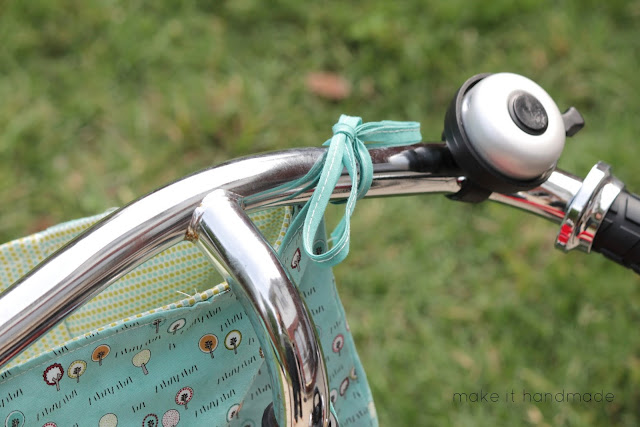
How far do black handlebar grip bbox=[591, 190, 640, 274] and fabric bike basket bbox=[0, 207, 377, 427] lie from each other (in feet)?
0.89

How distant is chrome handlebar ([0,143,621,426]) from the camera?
1.39 feet

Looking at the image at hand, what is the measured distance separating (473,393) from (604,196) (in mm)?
931

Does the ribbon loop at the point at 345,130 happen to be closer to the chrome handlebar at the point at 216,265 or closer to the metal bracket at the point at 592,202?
the chrome handlebar at the point at 216,265

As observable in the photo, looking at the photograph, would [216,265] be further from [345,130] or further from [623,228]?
[623,228]

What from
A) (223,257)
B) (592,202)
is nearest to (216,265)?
(223,257)

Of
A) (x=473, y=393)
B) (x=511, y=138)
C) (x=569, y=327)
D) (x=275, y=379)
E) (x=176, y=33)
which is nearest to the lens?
(x=275, y=379)

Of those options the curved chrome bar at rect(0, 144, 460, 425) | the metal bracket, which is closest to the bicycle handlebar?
the curved chrome bar at rect(0, 144, 460, 425)

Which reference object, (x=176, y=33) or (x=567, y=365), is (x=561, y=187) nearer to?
(x=567, y=365)

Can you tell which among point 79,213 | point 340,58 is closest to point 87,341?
point 79,213

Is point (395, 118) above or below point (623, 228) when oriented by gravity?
above

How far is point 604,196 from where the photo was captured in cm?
65

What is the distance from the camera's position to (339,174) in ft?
1.73

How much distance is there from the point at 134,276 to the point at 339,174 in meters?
0.27

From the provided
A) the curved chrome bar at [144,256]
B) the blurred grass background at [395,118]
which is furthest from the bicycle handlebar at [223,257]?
the blurred grass background at [395,118]
